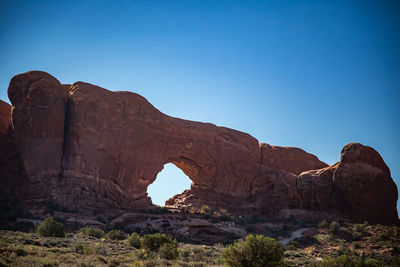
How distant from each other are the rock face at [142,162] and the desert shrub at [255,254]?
1709 centimetres

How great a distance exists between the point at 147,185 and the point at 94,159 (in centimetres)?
591

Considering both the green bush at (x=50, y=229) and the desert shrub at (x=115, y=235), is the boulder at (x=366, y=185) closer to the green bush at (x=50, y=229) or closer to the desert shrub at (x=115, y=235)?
the desert shrub at (x=115, y=235)


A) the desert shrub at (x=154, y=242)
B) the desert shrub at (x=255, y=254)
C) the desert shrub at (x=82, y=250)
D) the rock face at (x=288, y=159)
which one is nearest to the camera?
the desert shrub at (x=255, y=254)

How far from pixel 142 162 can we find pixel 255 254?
69.4 ft

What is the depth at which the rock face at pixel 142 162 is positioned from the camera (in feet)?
84.1

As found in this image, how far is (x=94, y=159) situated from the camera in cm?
2755

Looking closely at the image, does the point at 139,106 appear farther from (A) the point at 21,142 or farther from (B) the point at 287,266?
(B) the point at 287,266

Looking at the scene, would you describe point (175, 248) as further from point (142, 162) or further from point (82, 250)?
point (142, 162)

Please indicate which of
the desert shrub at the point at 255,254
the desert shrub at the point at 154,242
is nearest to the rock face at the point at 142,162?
the desert shrub at the point at 154,242

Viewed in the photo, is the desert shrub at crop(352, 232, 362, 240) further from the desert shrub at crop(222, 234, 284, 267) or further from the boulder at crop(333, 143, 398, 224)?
the desert shrub at crop(222, 234, 284, 267)

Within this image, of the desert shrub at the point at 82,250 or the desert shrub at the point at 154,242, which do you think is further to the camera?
the desert shrub at the point at 154,242

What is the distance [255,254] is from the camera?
10891 mm

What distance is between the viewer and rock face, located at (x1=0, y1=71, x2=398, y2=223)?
1009 inches

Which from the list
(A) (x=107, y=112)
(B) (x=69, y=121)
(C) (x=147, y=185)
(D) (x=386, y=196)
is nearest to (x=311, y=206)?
(D) (x=386, y=196)
